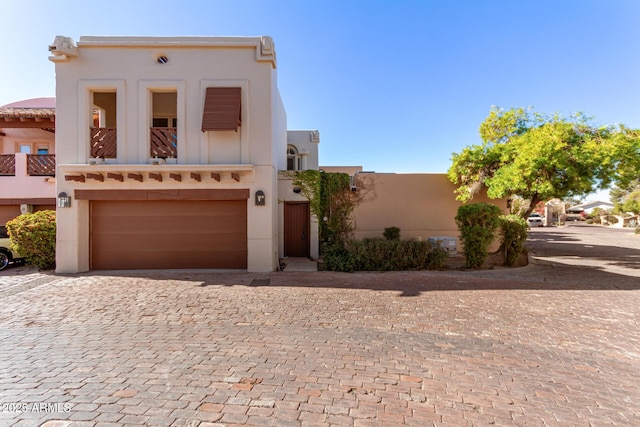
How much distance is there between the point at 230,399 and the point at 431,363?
2363mm

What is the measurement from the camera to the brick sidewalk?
2.79 meters

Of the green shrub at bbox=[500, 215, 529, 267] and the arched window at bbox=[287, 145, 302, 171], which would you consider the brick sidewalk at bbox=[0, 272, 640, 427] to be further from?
the arched window at bbox=[287, 145, 302, 171]

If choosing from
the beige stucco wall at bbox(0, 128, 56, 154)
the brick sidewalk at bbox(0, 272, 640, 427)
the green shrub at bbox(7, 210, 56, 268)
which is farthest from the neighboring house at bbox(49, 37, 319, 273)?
the beige stucco wall at bbox(0, 128, 56, 154)

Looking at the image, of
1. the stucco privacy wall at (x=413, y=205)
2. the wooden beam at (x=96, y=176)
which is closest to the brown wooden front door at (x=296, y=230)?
the stucco privacy wall at (x=413, y=205)

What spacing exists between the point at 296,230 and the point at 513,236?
7725mm

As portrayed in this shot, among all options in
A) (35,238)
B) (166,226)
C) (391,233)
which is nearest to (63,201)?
(35,238)

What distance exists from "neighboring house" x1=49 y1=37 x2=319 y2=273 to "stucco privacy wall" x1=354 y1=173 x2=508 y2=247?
5557 millimetres

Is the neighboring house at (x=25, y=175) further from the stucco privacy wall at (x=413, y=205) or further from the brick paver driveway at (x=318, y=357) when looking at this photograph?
the stucco privacy wall at (x=413, y=205)

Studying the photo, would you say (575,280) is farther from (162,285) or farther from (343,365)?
(162,285)

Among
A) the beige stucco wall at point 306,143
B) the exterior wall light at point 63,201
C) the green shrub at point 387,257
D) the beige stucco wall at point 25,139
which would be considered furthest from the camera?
the beige stucco wall at point 306,143

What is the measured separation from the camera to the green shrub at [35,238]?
9.27 m

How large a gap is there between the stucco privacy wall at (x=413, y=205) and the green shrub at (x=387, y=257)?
3.55 m

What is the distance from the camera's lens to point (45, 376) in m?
3.35

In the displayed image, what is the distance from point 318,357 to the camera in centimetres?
385
